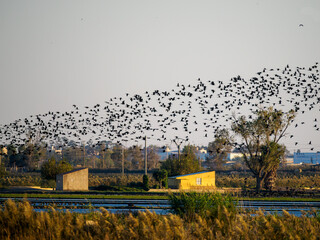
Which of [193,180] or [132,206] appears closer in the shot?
[132,206]

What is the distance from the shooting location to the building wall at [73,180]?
4394cm

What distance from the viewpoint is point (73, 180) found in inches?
1753

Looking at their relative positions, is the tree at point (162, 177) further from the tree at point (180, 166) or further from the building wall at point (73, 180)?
the building wall at point (73, 180)

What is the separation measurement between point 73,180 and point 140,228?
34.3 meters

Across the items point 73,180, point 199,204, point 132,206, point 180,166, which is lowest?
point 132,206

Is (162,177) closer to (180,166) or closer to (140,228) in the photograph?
(180,166)

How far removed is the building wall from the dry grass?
31127 millimetres

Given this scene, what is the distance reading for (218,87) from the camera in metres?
32.0

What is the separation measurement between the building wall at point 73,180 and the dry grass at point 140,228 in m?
31.1

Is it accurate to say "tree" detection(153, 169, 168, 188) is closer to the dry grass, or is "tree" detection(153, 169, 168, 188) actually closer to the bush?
the bush

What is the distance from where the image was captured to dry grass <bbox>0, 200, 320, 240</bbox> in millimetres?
11047

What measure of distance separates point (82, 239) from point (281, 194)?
30818 mm

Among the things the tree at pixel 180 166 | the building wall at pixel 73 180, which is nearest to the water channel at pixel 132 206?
the building wall at pixel 73 180

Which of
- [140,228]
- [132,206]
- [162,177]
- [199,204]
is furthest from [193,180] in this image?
[140,228]
